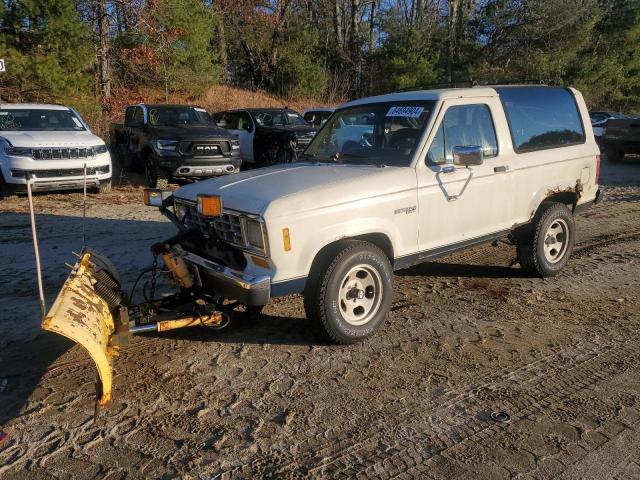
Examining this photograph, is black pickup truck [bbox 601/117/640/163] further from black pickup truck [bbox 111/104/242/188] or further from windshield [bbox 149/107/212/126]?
windshield [bbox 149/107/212/126]

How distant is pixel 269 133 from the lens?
14180 millimetres

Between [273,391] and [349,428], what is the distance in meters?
0.67

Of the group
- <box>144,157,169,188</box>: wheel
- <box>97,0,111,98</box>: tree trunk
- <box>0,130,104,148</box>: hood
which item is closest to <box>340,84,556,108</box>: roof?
<box>0,130,104,148</box>: hood

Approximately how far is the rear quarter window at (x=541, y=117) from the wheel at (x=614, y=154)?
13.2 metres

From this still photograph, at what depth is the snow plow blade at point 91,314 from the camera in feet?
10.6

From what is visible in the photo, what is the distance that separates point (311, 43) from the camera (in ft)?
108

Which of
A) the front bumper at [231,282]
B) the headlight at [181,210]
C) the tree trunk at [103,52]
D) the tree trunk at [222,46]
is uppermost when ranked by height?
the tree trunk at [222,46]

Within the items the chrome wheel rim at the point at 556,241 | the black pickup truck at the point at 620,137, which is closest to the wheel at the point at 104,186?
the chrome wheel rim at the point at 556,241

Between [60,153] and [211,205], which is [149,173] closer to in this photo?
[60,153]

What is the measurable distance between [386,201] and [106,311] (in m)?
2.24

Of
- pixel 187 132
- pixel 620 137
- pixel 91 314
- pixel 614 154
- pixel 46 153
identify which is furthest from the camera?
pixel 614 154

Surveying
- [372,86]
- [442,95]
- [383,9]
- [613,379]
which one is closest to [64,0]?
[442,95]

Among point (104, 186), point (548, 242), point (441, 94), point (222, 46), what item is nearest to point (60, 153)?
point (104, 186)

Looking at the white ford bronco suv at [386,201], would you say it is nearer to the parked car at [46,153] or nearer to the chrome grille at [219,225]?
the chrome grille at [219,225]
